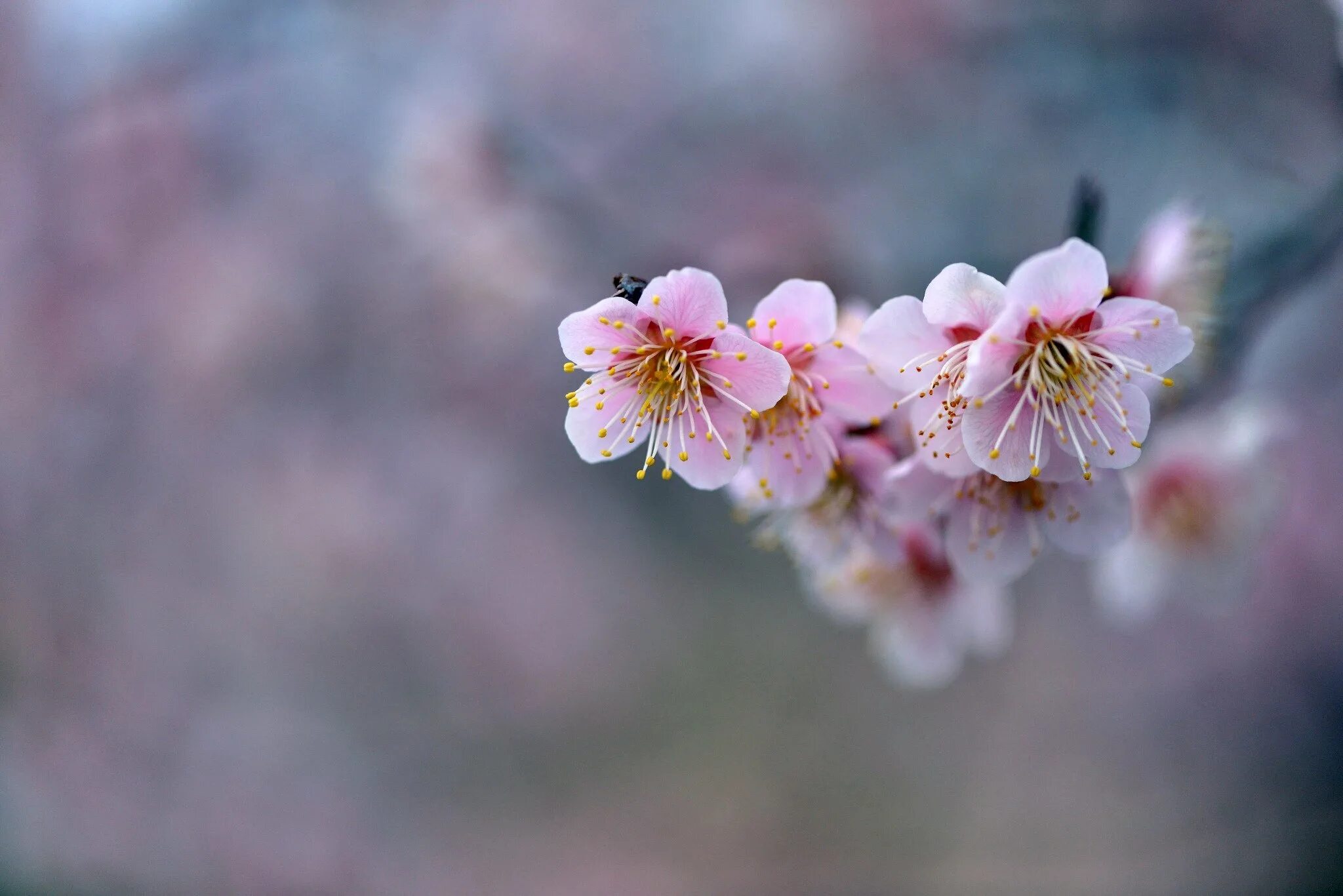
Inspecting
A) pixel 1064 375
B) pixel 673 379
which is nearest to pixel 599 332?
pixel 673 379

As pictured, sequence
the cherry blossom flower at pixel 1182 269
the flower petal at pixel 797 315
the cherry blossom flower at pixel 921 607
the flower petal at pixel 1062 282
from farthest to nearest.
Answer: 1. the cherry blossom flower at pixel 921 607
2. the cherry blossom flower at pixel 1182 269
3. the flower petal at pixel 797 315
4. the flower petal at pixel 1062 282

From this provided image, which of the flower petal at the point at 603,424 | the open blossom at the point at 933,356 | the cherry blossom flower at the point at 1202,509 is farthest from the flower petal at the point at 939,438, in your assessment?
the cherry blossom flower at the point at 1202,509

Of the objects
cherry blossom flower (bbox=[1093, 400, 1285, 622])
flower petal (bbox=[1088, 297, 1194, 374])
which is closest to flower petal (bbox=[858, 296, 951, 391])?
flower petal (bbox=[1088, 297, 1194, 374])

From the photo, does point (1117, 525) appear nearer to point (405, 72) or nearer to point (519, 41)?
point (405, 72)

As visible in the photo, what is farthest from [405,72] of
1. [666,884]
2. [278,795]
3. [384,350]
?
[666,884]

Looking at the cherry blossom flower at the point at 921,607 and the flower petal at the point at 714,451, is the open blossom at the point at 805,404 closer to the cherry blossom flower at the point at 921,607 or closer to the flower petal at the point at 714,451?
the flower petal at the point at 714,451

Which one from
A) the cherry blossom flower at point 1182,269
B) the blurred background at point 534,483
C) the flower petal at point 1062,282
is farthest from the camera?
the blurred background at point 534,483

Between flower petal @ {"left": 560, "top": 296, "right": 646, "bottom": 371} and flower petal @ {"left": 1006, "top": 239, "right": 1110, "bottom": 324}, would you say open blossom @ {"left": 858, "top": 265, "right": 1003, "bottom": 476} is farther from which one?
flower petal @ {"left": 560, "top": 296, "right": 646, "bottom": 371}
